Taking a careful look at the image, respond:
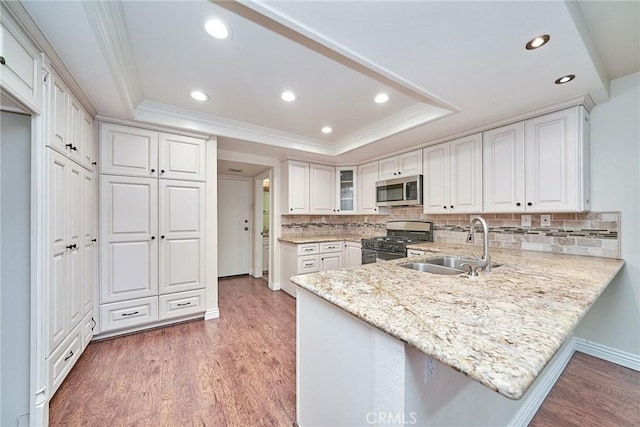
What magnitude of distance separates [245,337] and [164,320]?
96 centimetres

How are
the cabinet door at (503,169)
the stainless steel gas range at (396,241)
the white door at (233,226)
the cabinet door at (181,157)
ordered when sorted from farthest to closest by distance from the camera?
the white door at (233,226) → the stainless steel gas range at (396,241) → the cabinet door at (181,157) → the cabinet door at (503,169)

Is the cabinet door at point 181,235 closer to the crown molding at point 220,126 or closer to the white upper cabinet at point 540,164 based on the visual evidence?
the crown molding at point 220,126

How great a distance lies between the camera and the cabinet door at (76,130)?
1.83 metres

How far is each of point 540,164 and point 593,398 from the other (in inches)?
71.0

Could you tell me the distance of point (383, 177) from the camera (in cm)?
381

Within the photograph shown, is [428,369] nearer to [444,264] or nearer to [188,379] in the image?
[444,264]

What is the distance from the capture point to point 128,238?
8.18 ft

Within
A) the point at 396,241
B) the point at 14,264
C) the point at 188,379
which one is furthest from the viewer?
the point at 396,241

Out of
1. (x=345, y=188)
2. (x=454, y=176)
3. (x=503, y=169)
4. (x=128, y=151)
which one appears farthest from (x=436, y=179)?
(x=128, y=151)

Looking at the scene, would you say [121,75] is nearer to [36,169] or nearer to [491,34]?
[36,169]

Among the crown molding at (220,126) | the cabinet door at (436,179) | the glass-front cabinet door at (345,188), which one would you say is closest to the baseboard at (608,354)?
the cabinet door at (436,179)

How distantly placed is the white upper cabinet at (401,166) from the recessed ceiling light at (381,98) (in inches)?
44.9

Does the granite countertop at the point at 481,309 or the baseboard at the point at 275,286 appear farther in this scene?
the baseboard at the point at 275,286

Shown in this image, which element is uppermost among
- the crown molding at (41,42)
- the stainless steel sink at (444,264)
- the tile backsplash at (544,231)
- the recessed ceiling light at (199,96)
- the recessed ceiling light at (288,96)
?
the recessed ceiling light at (199,96)
